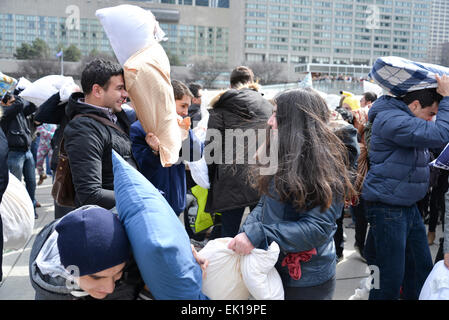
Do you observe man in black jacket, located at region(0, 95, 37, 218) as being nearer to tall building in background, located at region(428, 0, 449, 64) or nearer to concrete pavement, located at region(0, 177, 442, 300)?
concrete pavement, located at region(0, 177, 442, 300)

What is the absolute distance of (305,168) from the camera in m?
1.77

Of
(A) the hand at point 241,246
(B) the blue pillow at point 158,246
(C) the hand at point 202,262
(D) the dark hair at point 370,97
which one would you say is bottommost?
(C) the hand at point 202,262

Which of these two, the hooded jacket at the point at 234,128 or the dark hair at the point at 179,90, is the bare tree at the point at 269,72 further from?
the hooded jacket at the point at 234,128

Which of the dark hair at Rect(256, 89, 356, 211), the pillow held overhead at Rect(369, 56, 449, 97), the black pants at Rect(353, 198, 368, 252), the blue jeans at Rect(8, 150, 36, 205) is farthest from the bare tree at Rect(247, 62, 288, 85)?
the dark hair at Rect(256, 89, 356, 211)

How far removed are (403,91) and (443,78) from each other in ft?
0.82

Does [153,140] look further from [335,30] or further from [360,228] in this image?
[335,30]

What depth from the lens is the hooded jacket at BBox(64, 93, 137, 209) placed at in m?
2.01

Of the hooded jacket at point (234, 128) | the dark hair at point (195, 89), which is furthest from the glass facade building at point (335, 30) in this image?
the hooded jacket at point (234, 128)

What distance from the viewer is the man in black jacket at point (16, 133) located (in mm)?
4971

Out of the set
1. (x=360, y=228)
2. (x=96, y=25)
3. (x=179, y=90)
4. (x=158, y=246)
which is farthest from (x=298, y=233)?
(x=96, y=25)

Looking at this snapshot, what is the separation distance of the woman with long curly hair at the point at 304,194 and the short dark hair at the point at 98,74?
39.7 inches

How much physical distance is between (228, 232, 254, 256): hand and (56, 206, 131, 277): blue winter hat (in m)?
0.50

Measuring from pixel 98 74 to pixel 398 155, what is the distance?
195 cm

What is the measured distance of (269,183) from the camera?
1847 millimetres
